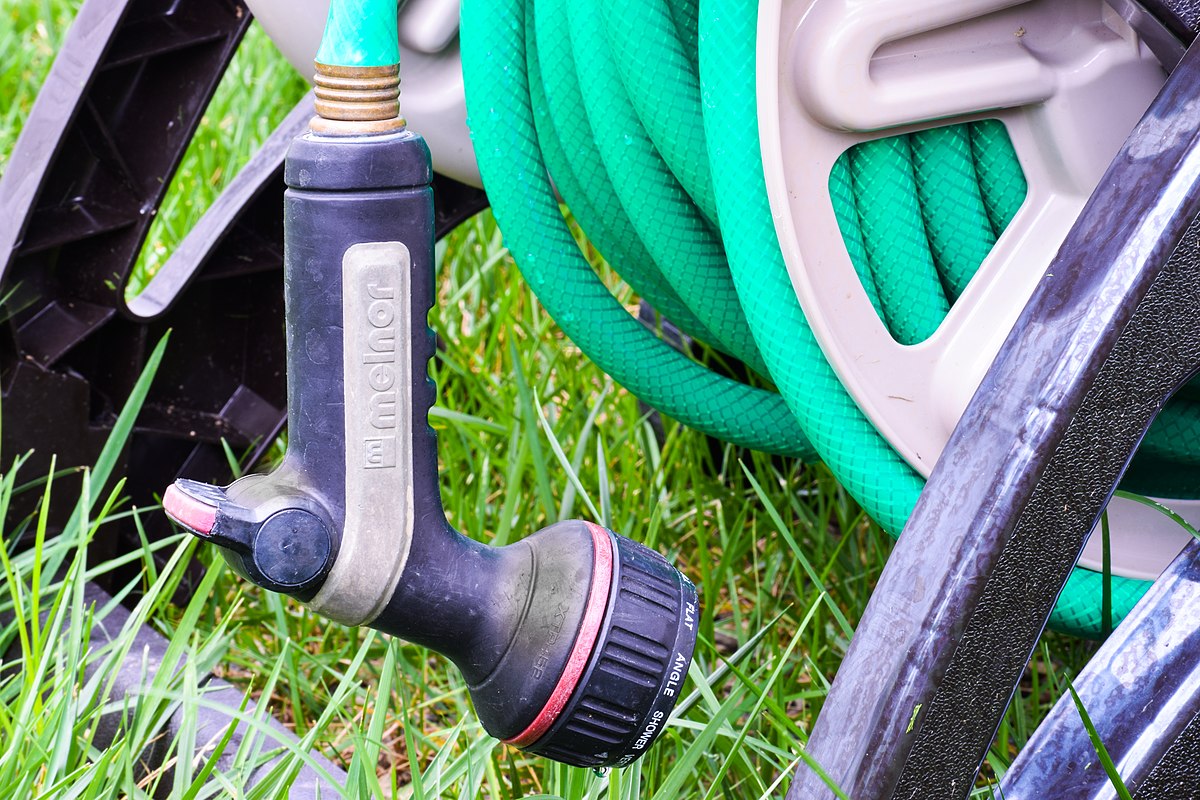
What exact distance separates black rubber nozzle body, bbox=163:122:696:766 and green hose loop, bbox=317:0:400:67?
0.04 meters

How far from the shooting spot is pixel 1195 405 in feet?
3.01

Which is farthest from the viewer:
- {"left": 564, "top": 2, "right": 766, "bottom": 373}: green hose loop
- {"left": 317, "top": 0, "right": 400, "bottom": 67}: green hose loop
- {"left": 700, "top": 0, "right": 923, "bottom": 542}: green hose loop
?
{"left": 564, "top": 2, "right": 766, "bottom": 373}: green hose loop

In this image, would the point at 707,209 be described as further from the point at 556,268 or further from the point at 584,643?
the point at 584,643

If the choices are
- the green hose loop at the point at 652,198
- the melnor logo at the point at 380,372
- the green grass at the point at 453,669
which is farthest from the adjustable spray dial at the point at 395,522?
the green hose loop at the point at 652,198

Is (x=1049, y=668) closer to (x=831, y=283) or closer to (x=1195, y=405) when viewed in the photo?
(x=1195, y=405)

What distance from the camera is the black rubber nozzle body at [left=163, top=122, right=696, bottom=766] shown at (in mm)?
722

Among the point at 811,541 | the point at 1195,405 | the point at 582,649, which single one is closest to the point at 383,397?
the point at 582,649

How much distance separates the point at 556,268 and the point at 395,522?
0.34 metres

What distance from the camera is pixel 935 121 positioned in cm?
85

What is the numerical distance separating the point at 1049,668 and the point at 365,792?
61cm

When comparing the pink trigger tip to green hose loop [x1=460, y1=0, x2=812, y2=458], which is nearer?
the pink trigger tip

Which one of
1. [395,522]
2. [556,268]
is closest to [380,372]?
[395,522]

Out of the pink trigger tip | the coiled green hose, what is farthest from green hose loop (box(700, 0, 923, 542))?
the pink trigger tip

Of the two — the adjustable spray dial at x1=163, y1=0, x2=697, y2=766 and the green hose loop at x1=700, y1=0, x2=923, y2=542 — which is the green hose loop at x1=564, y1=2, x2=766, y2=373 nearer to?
the green hose loop at x1=700, y1=0, x2=923, y2=542
